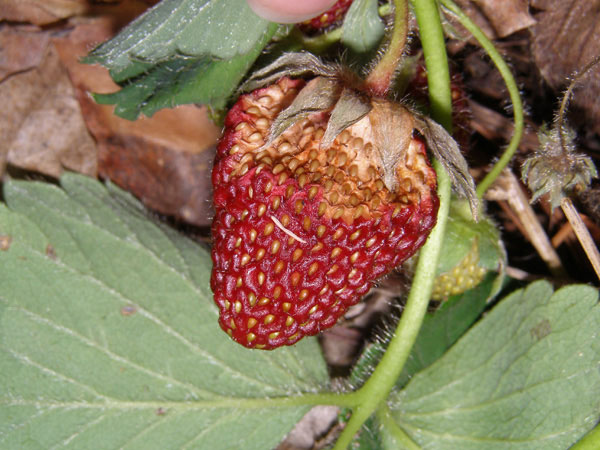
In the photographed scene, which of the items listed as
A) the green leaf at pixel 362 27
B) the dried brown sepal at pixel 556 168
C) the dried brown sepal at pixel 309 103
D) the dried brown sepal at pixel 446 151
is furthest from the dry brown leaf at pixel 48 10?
the dried brown sepal at pixel 556 168

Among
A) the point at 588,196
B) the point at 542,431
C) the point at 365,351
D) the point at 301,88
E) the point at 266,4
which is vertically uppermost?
the point at 266,4

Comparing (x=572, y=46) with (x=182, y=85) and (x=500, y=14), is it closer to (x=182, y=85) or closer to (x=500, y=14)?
(x=500, y=14)

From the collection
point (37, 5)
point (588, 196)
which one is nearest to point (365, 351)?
point (588, 196)

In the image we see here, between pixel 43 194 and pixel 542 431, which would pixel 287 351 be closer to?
pixel 542 431

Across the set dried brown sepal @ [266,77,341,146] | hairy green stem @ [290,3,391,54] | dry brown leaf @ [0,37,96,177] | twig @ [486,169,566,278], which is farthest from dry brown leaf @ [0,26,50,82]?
twig @ [486,169,566,278]

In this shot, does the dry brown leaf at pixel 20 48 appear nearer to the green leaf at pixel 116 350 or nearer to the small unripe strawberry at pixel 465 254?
the green leaf at pixel 116 350
